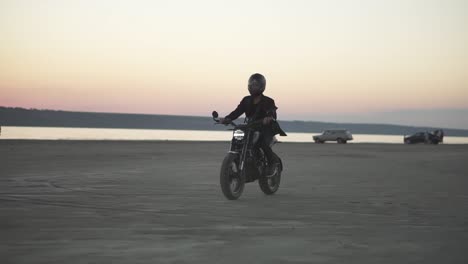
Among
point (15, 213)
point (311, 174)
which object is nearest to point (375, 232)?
point (15, 213)

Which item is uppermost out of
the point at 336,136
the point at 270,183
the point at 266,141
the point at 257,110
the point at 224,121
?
the point at 336,136

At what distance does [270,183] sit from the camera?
35.9 ft

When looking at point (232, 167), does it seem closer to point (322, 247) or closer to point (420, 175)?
point (322, 247)

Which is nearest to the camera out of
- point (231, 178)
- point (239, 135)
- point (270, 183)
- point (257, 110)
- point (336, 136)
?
point (231, 178)

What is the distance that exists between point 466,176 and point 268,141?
8.06m

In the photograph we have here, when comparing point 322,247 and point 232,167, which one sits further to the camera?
point 232,167

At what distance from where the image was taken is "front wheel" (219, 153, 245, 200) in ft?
31.7

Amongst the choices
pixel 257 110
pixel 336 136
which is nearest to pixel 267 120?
pixel 257 110

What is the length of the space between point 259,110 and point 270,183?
4.74 feet

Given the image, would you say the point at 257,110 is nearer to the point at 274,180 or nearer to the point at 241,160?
the point at 241,160

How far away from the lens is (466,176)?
16.2 m

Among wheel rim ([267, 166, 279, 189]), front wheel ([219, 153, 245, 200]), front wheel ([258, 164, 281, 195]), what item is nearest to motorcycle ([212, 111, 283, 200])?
front wheel ([219, 153, 245, 200])

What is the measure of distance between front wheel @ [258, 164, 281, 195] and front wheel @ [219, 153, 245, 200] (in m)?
0.70

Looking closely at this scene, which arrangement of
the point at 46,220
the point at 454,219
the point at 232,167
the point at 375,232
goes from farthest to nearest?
1. the point at 232,167
2. the point at 454,219
3. the point at 46,220
4. the point at 375,232
